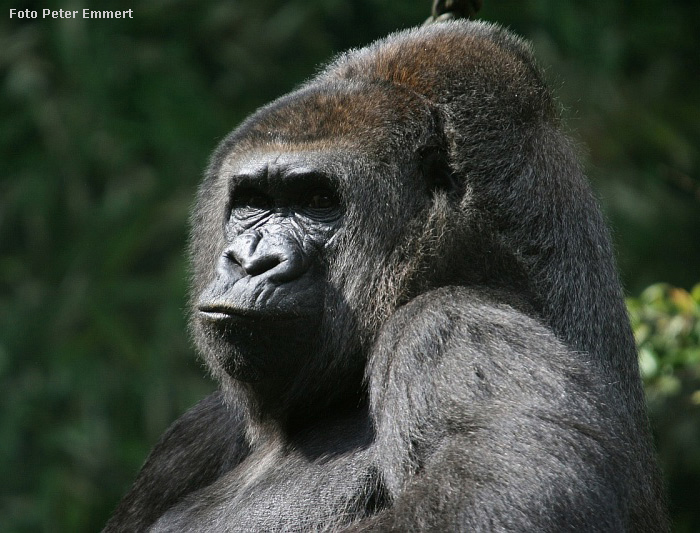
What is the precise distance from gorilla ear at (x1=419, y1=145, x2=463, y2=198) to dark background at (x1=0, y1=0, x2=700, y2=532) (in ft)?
17.9

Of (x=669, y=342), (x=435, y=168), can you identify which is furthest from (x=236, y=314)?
(x=669, y=342)

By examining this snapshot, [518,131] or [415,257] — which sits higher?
[518,131]

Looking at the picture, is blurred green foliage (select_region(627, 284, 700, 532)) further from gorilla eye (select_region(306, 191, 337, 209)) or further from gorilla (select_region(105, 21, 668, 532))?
gorilla eye (select_region(306, 191, 337, 209))

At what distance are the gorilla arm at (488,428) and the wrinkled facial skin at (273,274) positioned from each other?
0.31m

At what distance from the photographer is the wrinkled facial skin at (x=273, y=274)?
319 centimetres

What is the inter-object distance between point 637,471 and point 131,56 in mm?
7364

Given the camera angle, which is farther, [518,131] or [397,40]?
[397,40]

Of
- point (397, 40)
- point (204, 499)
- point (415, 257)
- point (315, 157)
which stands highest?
point (397, 40)

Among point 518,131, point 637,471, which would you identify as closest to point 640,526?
point 637,471

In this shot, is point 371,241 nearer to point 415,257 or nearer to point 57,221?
point 415,257

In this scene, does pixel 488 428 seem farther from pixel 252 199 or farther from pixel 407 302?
pixel 252 199

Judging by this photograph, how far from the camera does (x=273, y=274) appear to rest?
3.20 meters

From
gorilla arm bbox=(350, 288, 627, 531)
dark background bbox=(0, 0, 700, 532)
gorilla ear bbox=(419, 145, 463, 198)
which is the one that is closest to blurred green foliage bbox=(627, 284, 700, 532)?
gorilla ear bbox=(419, 145, 463, 198)

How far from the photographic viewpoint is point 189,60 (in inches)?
379
